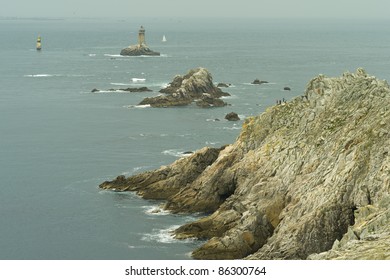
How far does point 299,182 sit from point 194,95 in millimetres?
78619

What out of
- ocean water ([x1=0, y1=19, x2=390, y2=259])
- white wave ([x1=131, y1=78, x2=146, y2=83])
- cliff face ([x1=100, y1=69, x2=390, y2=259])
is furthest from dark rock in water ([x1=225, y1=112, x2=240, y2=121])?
white wave ([x1=131, y1=78, x2=146, y2=83])

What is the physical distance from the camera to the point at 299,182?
197 feet

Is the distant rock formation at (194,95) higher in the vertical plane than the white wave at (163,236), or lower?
higher

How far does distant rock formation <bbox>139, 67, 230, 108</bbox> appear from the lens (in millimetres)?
132375

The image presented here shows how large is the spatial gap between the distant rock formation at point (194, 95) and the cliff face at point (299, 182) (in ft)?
185

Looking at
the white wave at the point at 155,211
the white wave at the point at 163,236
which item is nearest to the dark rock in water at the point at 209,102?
the white wave at the point at 155,211

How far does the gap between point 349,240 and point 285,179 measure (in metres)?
17.4

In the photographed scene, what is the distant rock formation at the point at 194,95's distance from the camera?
434 ft

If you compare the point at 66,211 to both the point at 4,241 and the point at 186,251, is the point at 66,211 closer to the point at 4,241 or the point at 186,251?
the point at 4,241

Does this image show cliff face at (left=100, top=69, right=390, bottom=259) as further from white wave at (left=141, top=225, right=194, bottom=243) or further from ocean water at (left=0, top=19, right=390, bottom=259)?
ocean water at (left=0, top=19, right=390, bottom=259)

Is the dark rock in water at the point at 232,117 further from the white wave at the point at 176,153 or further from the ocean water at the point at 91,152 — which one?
the white wave at the point at 176,153

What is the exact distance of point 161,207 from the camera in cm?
6975

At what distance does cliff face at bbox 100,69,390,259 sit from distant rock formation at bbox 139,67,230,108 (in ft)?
185
